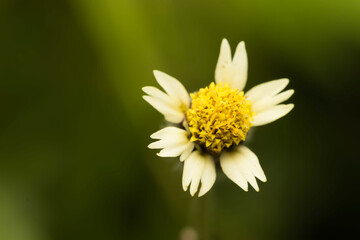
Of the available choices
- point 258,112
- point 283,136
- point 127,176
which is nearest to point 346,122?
point 283,136

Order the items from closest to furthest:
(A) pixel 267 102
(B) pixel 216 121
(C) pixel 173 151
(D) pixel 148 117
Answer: (C) pixel 173 151 < (B) pixel 216 121 < (A) pixel 267 102 < (D) pixel 148 117

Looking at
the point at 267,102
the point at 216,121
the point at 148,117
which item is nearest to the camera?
the point at 216,121

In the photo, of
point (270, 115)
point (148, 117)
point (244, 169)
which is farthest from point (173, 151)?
point (148, 117)

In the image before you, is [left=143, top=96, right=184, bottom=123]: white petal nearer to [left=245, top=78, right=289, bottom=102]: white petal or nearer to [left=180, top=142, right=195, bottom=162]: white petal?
[left=180, top=142, right=195, bottom=162]: white petal

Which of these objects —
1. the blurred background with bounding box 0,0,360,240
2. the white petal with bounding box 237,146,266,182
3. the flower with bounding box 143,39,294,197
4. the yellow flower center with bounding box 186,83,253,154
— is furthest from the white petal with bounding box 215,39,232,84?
the blurred background with bounding box 0,0,360,240

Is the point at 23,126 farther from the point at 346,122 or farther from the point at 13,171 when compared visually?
the point at 346,122

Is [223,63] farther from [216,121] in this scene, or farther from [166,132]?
[166,132]
